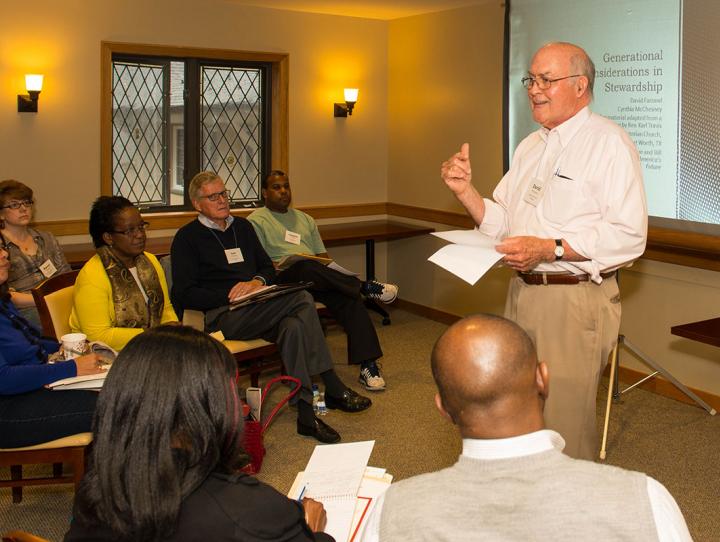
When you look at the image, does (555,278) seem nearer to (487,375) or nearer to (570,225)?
(570,225)

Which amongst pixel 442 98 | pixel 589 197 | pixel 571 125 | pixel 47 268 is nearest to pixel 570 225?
pixel 589 197

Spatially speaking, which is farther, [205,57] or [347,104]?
[347,104]

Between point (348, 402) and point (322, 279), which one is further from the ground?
point (322, 279)

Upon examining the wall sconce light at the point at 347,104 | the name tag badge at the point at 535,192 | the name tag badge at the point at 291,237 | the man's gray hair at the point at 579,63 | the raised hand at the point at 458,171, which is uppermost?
the wall sconce light at the point at 347,104

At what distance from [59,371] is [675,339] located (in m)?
3.52

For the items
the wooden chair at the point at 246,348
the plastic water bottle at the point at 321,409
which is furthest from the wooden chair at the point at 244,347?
the plastic water bottle at the point at 321,409

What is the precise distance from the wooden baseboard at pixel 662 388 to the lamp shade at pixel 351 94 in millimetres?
3094

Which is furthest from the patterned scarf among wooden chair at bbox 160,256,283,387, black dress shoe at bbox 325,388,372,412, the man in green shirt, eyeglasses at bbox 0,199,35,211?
the man in green shirt

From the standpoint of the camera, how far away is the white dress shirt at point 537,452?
1.29m

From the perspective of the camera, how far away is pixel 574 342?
3.11m

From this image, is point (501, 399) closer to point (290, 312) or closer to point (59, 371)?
point (59, 371)

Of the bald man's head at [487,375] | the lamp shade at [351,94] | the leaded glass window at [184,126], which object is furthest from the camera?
the lamp shade at [351,94]

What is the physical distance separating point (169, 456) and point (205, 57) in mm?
5267

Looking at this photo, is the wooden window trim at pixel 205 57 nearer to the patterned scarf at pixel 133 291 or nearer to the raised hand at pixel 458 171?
the patterned scarf at pixel 133 291
